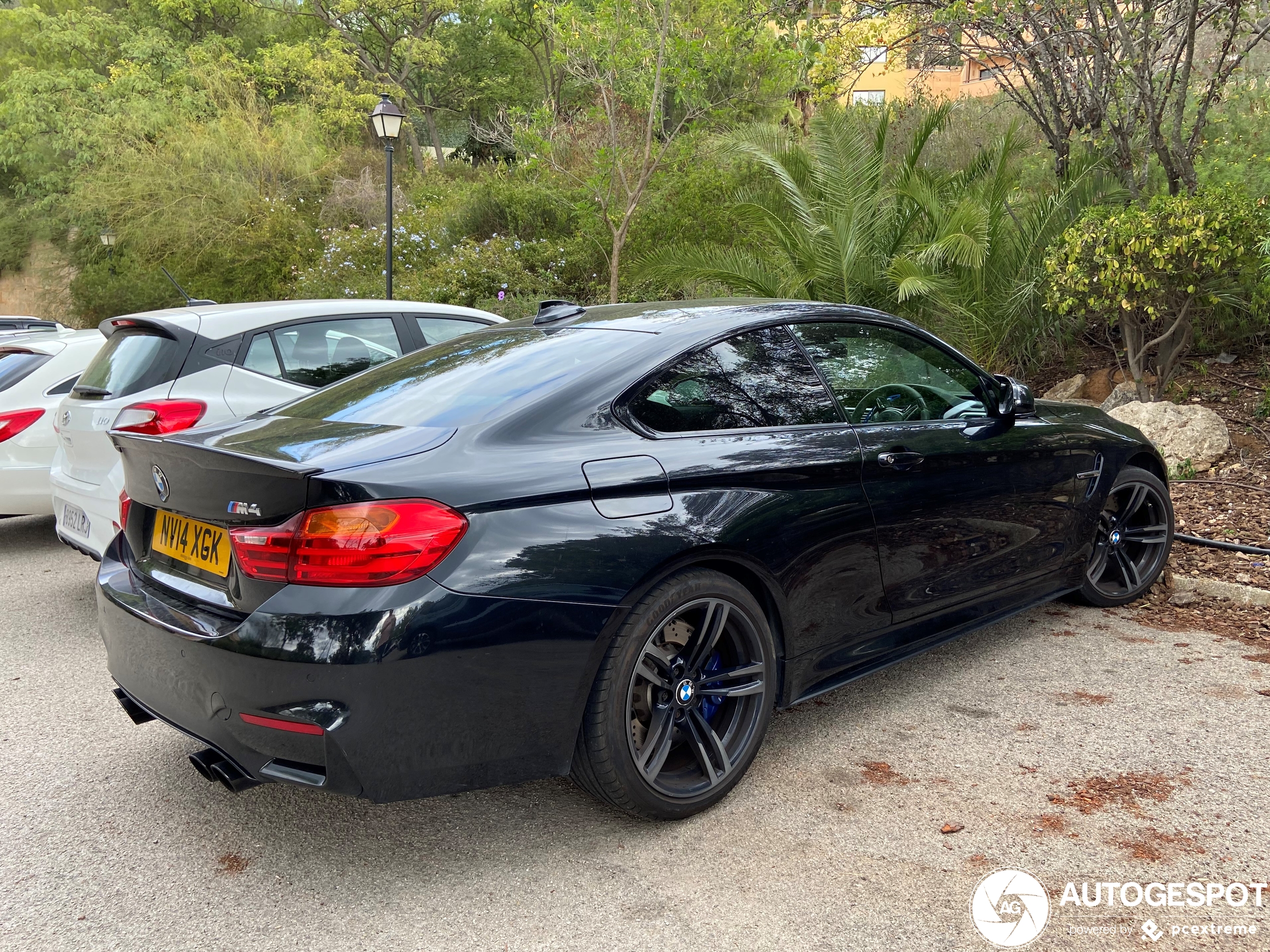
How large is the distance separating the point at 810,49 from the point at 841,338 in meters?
7.72

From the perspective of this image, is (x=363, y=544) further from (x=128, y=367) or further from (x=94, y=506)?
(x=128, y=367)

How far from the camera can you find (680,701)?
9.71 feet

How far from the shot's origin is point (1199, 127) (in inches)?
297

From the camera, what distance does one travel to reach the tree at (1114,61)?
733 centimetres

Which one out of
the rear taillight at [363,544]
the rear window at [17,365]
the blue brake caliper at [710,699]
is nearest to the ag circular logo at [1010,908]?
the blue brake caliper at [710,699]

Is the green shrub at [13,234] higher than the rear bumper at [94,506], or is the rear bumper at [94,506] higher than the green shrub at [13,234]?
the green shrub at [13,234]

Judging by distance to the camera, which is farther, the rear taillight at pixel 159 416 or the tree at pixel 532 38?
the tree at pixel 532 38

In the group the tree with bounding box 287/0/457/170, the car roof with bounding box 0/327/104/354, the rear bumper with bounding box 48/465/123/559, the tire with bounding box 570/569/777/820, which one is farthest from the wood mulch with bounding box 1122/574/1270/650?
the tree with bounding box 287/0/457/170

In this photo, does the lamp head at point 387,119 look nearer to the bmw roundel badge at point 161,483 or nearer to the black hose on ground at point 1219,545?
the black hose on ground at point 1219,545

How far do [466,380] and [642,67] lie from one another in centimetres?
1133

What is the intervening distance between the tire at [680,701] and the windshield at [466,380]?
0.76 m

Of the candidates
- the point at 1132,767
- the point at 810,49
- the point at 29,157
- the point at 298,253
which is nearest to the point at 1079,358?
the point at 810,49

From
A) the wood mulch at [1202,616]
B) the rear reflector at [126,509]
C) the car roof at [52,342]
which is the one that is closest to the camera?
the rear reflector at [126,509]

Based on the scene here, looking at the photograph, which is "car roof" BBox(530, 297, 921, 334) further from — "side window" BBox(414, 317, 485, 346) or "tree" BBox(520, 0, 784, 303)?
"tree" BBox(520, 0, 784, 303)
